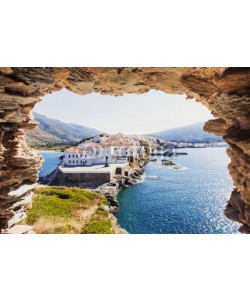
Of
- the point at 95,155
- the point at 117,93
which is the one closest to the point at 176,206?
the point at 117,93

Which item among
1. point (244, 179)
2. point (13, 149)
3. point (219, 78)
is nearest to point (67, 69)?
point (13, 149)

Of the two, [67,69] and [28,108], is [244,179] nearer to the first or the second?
[67,69]

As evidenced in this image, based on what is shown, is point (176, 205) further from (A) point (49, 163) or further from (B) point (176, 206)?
(A) point (49, 163)

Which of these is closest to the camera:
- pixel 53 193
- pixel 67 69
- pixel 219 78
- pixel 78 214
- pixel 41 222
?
pixel 219 78

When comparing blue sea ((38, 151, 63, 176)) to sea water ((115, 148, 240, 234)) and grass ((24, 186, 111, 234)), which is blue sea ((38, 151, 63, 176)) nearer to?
sea water ((115, 148, 240, 234))

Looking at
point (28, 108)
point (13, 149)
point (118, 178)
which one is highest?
point (28, 108)

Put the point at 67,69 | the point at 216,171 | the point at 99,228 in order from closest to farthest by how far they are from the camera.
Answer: the point at 67,69 → the point at 99,228 → the point at 216,171

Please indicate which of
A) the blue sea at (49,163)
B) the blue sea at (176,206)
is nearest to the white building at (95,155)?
the blue sea at (176,206)
